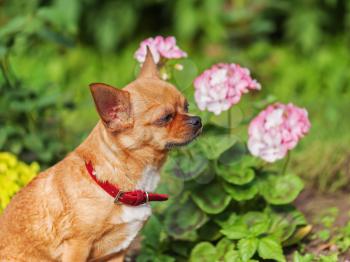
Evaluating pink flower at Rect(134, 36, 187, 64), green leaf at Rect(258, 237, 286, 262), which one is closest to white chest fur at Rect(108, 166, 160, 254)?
green leaf at Rect(258, 237, 286, 262)

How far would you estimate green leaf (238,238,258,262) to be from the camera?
13.8ft

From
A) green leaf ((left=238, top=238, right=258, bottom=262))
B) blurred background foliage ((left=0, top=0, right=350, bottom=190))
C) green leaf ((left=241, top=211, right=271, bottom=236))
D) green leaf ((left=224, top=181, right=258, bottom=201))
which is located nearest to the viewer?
green leaf ((left=238, top=238, right=258, bottom=262))

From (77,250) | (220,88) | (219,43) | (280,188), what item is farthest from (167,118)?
(219,43)

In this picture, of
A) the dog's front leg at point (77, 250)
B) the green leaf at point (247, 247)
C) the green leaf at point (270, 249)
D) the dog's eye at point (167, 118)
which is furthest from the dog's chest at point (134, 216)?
the green leaf at point (270, 249)

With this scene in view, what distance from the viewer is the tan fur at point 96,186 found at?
12.3 ft

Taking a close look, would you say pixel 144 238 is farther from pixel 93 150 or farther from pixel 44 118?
pixel 44 118

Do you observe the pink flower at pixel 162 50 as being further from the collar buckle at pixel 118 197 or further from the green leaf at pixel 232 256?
the green leaf at pixel 232 256

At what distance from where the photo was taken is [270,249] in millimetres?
4219

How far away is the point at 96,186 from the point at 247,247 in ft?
3.50

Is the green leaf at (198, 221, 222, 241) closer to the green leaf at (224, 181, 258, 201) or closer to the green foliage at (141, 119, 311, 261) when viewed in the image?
the green foliage at (141, 119, 311, 261)

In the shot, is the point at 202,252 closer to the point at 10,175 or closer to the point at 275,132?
the point at 275,132

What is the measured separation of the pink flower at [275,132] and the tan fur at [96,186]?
2.49ft

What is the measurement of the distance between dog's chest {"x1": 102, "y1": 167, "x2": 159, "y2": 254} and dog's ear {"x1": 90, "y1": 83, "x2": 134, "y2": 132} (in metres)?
0.32

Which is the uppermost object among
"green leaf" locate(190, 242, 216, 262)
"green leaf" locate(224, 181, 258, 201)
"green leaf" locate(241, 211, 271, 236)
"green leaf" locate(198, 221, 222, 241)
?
"green leaf" locate(224, 181, 258, 201)
